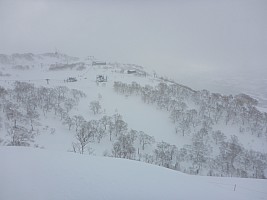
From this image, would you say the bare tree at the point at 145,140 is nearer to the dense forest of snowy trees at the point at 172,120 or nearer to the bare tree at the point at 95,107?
the dense forest of snowy trees at the point at 172,120

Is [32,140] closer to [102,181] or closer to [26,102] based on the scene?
[26,102]

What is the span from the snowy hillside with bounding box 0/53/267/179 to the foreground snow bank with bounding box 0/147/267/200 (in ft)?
37.4

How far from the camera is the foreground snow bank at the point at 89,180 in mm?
5629

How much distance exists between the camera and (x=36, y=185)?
5.76 metres

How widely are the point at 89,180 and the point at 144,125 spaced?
86.7 ft

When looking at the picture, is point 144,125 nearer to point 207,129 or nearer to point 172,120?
point 172,120

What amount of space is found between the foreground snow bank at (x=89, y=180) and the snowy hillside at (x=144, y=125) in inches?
449

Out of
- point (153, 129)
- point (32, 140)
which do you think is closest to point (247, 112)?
point (153, 129)

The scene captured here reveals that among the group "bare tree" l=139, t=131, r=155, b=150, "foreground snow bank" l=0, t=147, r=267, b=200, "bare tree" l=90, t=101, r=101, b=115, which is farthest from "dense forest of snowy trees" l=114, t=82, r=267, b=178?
"foreground snow bank" l=0, t=147, r=267, b=200

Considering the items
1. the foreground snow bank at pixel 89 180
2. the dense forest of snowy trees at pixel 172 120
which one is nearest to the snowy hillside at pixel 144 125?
the dense forest of snowy trees at pixel 172 120

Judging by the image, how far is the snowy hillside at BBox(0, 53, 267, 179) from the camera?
23.7 metres

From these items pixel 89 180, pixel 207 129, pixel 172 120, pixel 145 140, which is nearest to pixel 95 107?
pixel 145 140

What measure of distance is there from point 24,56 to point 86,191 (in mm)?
110293

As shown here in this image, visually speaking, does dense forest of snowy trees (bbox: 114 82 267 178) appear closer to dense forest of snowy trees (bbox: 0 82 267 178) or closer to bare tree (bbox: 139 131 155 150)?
dense forest of snowy trees (bbox: 0 82 267 178)
